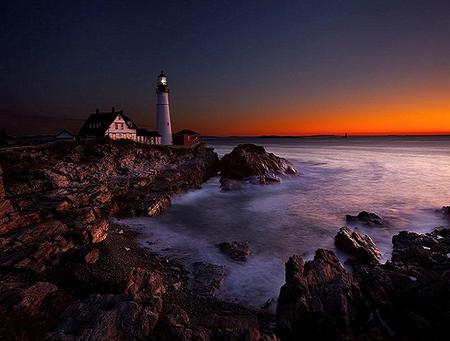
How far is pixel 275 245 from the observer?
58.7 ft

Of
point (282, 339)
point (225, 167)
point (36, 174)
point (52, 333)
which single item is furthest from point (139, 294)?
point (225, 167)

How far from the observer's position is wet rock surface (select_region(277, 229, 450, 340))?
8719mm

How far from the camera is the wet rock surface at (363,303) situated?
872 cm

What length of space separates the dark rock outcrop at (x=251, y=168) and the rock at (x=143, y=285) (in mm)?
24335

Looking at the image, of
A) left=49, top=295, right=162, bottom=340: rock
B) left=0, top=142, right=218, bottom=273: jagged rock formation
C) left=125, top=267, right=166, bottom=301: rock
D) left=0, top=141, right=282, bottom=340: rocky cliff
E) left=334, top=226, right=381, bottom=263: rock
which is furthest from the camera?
left=334, top=226, right=381, bottom=263: rock

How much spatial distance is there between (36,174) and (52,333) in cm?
1781

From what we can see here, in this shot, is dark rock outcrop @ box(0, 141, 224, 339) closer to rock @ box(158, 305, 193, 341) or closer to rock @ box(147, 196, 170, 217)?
rock @ box(147, 196, 170, 217)

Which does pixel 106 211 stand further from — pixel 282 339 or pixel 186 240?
pixel 282 339

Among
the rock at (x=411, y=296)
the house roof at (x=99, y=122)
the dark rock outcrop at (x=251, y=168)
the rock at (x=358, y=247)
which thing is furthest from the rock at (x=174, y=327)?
the house roof at (x=99, y=122)

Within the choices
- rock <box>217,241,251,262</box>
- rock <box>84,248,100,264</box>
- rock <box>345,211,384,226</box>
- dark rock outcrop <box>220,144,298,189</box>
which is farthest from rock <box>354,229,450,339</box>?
dark rock outcrop <box>220,144,298,189</box>

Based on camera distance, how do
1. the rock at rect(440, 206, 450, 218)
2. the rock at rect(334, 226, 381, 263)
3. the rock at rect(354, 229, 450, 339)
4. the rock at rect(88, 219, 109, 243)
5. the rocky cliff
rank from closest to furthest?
1. the rocky cliff
2. the rock at rect(354, 229, 450, 339)
3. the rock at rect(88, 219, 109, 243)
4. the rock at rect(334, 226, 381, 263)
5. the rock at rect(440, 206, 450, 218)

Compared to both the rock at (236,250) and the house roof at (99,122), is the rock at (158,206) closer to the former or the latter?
the rock at (236,250)

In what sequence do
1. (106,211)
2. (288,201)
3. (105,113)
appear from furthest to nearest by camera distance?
(105,113)
(288,201)
(106,211)

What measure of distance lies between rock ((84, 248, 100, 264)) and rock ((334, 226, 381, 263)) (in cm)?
1313
